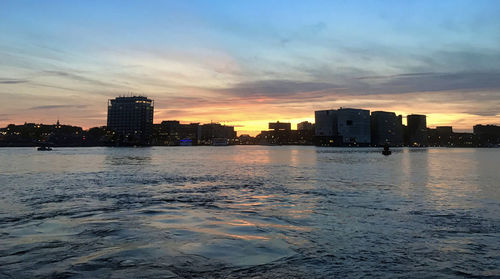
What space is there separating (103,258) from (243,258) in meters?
4.32

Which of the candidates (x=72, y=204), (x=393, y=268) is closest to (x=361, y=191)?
(x=393, y=268)

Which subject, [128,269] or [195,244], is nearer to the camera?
[128,269]

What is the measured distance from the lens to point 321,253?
11188 millimetres

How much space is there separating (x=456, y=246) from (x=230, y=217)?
395 inches

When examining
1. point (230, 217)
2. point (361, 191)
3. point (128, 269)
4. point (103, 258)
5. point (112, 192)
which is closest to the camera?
point (128, 269)

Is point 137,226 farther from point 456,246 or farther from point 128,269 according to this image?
point 456,246

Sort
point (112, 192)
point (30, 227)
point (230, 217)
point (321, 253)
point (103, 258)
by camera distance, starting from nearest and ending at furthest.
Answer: point (103, 258), point (321, 253), point (30, 227), point (230, 217), point (112, 192)

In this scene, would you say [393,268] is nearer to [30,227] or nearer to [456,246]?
[456,246]

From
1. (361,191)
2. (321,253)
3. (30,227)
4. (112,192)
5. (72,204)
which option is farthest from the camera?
(361,191)

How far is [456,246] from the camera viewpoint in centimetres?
1202

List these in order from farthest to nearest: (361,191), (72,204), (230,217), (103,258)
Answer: (361,191), (72,204), (230,217), (103,258)

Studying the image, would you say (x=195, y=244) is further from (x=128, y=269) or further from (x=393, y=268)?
(x=393, y=268)

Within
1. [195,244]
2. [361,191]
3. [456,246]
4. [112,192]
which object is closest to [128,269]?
[195,244]

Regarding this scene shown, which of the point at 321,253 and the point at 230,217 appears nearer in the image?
the point at 321,253
